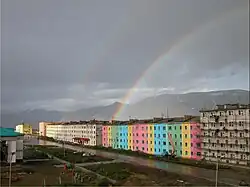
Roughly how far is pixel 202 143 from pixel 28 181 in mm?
18748

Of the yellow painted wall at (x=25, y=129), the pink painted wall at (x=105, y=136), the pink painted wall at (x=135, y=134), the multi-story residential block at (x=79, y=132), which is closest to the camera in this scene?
the pink painted wall at (x=135, y=134)

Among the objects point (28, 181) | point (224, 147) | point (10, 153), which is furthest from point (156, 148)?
point (28, 181)

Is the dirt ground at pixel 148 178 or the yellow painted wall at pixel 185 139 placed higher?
the yellow painted wall at pixel 185 139

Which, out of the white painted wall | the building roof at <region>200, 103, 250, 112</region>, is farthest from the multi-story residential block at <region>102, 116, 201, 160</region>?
the white painted wall

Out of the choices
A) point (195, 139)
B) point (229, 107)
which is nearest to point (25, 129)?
point (195, 139)

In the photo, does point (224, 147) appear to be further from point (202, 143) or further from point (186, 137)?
point (186, 137)

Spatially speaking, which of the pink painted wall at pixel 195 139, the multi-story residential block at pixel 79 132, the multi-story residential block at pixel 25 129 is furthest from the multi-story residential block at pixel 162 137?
the multi-story residential block at pixel 25 129

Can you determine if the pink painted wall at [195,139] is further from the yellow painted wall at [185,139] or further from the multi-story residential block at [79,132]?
the multi-story residential block at [79,132]

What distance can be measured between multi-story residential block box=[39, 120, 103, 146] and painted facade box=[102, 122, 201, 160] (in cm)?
670

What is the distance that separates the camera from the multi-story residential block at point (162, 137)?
34.9 meters

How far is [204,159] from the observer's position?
3247 cm

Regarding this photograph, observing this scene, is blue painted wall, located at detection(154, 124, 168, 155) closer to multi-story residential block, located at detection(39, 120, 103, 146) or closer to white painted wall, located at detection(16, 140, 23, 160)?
white painted wall, located at detection(16, 140, 23, 160)

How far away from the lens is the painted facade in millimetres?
34844

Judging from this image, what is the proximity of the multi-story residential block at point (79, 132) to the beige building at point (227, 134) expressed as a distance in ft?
90.2
